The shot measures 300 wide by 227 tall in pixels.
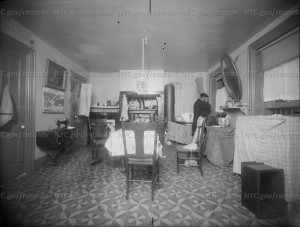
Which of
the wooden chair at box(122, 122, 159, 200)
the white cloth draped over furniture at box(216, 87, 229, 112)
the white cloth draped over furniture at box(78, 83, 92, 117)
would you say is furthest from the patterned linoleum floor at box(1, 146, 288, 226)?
the white cloth draped over furniture at box(216, 87, 229, 112)

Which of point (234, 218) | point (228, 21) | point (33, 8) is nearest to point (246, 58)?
point (228, 21)

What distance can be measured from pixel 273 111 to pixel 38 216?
436 cm

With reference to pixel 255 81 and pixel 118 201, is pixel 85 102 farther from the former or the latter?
pixel 255 81

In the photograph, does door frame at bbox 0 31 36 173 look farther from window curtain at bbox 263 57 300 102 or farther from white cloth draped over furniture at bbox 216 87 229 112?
white cloth draped over furniture at bbox 216 87 229 112

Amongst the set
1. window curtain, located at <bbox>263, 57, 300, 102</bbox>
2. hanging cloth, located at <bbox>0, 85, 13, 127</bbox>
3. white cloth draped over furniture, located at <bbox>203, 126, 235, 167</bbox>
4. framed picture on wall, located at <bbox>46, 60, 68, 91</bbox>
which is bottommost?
white cloth draped over furniture, located at <bbox>203, 126, 235, 167</bbox>

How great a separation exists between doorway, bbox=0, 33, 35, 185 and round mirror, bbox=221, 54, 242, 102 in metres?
4.57

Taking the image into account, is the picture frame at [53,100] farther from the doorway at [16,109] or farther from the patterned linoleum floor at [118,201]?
the patterned linoleum floor at [118,201]

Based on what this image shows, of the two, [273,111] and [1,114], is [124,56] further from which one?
[273,111]

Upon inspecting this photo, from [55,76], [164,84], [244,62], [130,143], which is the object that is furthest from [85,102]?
[244,62]

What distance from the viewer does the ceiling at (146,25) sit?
284 centimetres

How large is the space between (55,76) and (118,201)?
3.73m

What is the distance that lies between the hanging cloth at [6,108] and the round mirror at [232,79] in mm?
4716

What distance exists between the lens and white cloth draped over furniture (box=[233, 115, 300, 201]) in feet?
7.27

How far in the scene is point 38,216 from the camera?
2.07 metres
